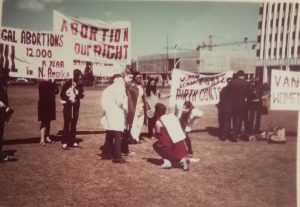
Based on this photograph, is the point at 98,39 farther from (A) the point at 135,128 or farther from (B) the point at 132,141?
(B) the point at 132,141

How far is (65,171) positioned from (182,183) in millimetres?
1435

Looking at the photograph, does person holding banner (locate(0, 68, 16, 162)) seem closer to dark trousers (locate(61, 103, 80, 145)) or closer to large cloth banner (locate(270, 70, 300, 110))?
dark trousers (locate(61, 103, 80, 145))

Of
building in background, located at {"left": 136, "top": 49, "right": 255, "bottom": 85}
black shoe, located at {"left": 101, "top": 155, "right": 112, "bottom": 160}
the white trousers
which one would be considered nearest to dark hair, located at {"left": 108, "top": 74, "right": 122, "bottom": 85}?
black shoe, located at {"left": 101, "top": 155, "right": 112, "bottom": 160}

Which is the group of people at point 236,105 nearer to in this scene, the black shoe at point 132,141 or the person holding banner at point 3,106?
the black shoe at point 132,141

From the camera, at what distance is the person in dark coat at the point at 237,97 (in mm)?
7000

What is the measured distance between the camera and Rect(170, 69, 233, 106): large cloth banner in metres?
6.55

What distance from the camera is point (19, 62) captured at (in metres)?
5.55

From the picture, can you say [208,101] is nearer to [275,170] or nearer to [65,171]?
[275,170]

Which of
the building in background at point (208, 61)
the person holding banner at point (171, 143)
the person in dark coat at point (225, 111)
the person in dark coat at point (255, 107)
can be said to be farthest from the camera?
the building in background at point (208, 61)

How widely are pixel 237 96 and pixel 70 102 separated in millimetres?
2770

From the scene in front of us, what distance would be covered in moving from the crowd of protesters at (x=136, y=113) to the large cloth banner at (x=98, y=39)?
12.6 inches

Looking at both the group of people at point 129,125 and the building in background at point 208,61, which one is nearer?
the group of people at point 129,125

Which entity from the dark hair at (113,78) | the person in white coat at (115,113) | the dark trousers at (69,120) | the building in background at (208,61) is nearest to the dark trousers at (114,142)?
the person in white coat at (115,113)

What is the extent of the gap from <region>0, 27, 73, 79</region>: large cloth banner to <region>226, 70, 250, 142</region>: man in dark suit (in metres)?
2.77
